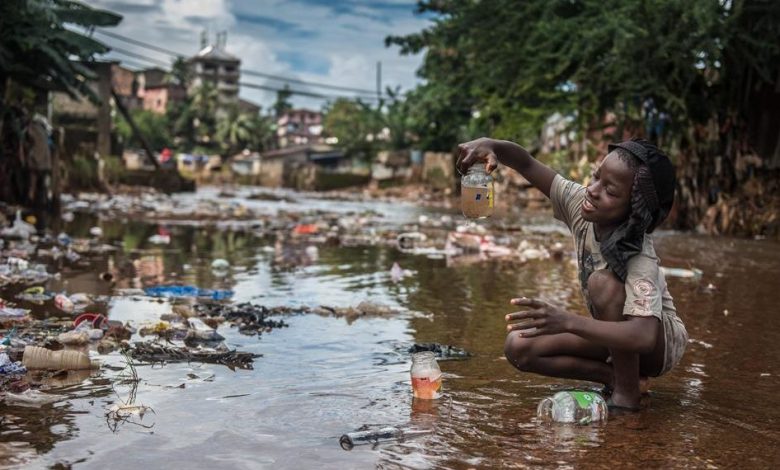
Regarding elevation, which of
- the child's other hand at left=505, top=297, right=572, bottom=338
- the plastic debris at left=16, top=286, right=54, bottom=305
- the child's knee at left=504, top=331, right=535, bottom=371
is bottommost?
the plastic debris at left=16, top=286, right=54, bottom=305

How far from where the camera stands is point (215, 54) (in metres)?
97.3

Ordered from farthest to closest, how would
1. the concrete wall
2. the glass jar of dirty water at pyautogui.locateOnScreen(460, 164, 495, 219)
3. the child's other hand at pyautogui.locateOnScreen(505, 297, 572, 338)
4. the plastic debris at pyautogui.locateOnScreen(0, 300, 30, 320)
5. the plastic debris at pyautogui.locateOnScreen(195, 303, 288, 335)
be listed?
the concrete wall < the plastic debris at pyautogui.locateOnScreen(195, 303, 288, 335) < the plastic debris at pyautogui.locateOnScreen(0, 300, 30, 320) < the glass jar of dirty water at pyautogui.locateOnScreen(460, 164, 495, 219) < the child's other hand at pyautogui.locateOnScreen(505, 297, 572, 338)

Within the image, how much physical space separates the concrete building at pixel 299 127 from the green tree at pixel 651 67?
85.0 m

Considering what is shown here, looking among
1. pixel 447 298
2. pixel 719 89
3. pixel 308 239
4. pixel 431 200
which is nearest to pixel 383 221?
pixel 308 239

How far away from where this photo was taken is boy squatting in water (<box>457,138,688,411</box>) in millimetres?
2953

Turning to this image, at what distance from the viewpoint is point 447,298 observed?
6.21 meters

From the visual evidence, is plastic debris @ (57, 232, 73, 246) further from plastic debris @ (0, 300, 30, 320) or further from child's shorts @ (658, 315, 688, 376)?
child's shorts @ (658, 315, 688, 376)

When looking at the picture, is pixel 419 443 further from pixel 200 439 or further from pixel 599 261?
pixel 599 261

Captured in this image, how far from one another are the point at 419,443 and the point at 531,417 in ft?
1.70

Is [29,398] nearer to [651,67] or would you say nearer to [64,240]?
[64,240]

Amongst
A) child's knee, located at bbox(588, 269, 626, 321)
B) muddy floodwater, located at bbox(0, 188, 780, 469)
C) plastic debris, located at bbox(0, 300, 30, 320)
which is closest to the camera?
muddy floodwater, located at bbox(0, 188, 780, 469)

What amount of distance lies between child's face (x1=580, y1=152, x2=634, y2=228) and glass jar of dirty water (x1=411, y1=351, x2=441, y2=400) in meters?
0.75

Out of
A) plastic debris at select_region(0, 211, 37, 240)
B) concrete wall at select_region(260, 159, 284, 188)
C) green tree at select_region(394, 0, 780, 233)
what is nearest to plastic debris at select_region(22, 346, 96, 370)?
plastic debris at select_region(0, 211, 37, 240)

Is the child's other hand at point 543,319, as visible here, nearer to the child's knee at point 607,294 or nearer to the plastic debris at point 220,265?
the child's knee at point 607,294
